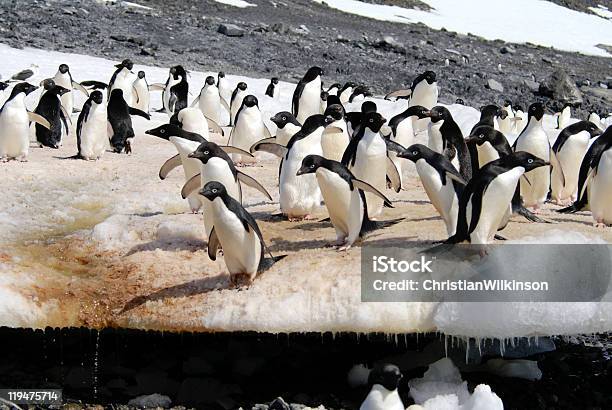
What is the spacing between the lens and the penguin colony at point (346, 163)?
6.19m

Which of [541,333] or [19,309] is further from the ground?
[541,333]

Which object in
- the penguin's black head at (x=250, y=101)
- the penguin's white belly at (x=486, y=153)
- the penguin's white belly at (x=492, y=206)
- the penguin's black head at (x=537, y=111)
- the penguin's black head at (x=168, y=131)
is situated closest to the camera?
the penguin's white belly at (x=492, y=206)

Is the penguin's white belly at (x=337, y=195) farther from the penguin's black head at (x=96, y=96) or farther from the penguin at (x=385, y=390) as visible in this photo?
the penguin's black head at (x=96, y=96)

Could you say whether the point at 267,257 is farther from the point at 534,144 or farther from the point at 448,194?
the point at 534,144

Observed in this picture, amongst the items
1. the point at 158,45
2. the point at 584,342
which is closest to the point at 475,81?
the point at 158,45

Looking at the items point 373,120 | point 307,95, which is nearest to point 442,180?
point 373,120

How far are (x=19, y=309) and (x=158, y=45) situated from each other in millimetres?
17179

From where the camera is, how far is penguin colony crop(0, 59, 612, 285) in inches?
244

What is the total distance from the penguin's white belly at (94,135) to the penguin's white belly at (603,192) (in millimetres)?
5653

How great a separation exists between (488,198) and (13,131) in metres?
5.76

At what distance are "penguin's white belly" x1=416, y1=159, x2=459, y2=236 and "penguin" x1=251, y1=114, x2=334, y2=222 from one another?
49.5 inches

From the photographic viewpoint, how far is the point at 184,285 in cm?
636

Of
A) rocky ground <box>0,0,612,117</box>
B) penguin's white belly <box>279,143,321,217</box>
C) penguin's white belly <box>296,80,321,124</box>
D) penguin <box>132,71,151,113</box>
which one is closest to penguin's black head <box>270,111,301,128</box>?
penguin's white belly <box>279,143,321,217</box>

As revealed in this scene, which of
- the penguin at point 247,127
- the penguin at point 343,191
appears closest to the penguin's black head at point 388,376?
the penguin at point 343,191
